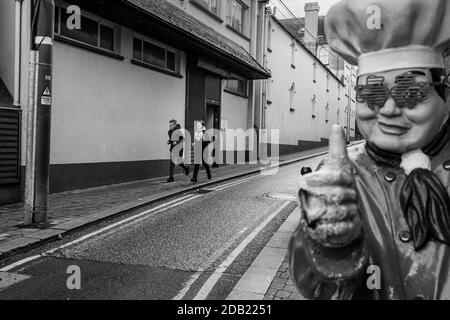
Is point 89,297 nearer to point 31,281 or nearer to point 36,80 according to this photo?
point 31,281

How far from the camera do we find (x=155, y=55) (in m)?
13.6

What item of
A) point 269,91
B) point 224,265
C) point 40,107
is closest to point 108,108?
point 40,107

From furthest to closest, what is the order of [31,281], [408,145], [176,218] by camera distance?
[176,218] < [31,281] < [408,145]

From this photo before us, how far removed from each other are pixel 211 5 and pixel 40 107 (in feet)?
40.1

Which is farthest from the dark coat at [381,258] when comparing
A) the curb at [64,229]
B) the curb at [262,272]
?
the curb at [64,229]

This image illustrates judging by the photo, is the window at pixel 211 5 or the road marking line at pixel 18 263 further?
the window at pixel 211 5

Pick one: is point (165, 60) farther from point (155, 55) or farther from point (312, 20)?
point (312, 20)

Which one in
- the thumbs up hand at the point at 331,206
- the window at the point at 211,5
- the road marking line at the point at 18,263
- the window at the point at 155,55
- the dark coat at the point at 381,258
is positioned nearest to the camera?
the thumbs up hand at the point at 331,206

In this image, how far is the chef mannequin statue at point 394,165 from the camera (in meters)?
1.35

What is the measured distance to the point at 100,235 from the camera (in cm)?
681

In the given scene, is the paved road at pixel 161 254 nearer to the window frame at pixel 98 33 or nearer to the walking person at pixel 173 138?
the walking person at pixel 173 138

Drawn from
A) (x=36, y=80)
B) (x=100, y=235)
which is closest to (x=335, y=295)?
(x=100, y=235)

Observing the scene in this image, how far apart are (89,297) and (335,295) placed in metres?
3.50

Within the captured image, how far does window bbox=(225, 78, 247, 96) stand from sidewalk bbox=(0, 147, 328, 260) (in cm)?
738
